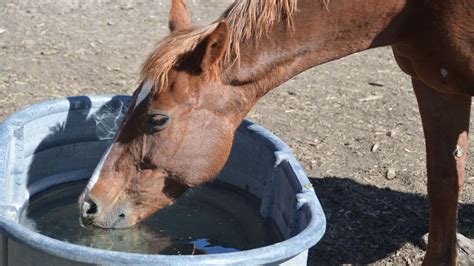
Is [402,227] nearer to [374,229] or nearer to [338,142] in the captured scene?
[374,229]

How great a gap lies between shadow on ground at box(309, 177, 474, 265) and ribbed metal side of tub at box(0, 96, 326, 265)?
1.56 feet

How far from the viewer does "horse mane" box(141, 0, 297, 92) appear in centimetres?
284

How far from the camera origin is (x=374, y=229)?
3.97m

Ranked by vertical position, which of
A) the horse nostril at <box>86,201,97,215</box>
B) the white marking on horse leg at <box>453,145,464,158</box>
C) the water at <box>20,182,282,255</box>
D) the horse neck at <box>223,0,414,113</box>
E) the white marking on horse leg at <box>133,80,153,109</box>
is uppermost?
the horse neck at <box>223,0,414,113</box>

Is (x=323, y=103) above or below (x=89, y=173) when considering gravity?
below

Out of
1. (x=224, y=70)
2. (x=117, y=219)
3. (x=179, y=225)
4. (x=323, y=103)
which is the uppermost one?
(x=224, y=70)

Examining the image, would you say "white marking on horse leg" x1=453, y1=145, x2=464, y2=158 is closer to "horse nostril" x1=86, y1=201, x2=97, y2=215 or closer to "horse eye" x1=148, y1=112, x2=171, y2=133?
"horse eye" x1=148, y1=112, x2=171, y2=133

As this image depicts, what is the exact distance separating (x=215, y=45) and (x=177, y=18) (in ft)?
1.21

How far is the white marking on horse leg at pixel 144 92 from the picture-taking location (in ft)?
9.32

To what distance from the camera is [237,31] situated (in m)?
2.89

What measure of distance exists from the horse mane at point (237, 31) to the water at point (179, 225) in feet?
2.41

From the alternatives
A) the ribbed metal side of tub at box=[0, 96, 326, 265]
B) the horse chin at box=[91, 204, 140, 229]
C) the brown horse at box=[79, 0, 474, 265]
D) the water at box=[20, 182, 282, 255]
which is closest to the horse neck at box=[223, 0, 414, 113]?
the brown horse at box=[79, 0, 474, 265]

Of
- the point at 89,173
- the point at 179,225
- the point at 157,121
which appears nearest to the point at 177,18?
the point at 157,121

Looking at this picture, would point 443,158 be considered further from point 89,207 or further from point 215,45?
point 89,207
